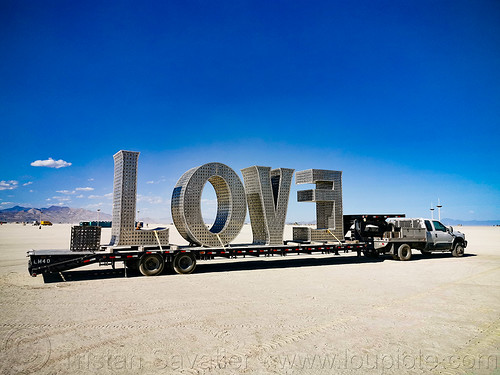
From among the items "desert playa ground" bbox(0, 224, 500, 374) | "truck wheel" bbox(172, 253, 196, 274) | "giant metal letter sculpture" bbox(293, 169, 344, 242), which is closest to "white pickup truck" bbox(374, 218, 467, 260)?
"giant metal letter sculpture" bbox(293, 169, 344, 242)

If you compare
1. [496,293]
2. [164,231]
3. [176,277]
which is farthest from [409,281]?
[164,231]

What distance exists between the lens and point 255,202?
1576 centimetres

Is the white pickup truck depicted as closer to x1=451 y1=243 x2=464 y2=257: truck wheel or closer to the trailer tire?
x1=451 y1=243 x2=464 y2=257: truck wheel

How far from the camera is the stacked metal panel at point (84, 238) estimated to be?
1215cm

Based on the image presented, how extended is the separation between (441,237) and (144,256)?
16112 millimetres

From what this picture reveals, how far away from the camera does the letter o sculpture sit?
13.8 metres

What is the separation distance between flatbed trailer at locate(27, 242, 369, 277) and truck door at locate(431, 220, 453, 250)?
29.7 feet

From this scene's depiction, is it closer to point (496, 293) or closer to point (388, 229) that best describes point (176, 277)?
point (496, 293)

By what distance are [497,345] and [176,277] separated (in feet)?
30.7

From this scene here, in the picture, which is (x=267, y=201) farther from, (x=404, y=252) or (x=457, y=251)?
(x=457, y=251)

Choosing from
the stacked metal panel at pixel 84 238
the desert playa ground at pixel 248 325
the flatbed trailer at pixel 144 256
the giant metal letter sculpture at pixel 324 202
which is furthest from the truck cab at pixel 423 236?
the stacked metal panel at pixel 84 238

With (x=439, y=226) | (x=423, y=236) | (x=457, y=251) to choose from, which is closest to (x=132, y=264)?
(x=423, y=236)

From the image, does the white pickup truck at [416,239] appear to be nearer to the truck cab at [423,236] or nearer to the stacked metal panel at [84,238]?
the truck cab at [423,236]

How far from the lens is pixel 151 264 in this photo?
41.5 ft
